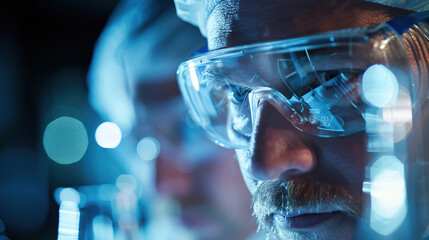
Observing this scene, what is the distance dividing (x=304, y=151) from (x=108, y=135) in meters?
3.29

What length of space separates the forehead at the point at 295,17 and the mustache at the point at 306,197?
304 mm

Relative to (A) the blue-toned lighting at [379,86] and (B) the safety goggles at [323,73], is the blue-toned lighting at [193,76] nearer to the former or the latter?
(B) the safety goggles at [323,73]

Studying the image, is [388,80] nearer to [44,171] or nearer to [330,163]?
[330,163]

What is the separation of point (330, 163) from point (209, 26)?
0.43 meters

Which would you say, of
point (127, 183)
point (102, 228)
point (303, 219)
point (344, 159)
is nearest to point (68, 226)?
point (102, 228)

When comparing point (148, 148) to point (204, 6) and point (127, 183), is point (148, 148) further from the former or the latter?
point (204, 6)

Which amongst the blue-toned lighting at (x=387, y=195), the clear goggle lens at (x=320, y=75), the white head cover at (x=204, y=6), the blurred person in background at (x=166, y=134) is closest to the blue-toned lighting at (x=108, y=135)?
the blurred person in background at (x=166, y=134)

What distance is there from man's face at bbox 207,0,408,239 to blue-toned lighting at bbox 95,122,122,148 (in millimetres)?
2860

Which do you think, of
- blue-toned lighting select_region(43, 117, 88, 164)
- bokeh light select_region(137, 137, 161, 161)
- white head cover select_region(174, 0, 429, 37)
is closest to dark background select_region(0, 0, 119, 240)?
blue-toned lighting select_region(43, 117, 88, 164)

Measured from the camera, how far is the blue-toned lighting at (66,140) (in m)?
3.80

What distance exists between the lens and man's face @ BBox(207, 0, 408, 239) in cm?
69

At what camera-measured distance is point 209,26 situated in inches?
34.9

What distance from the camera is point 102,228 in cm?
191

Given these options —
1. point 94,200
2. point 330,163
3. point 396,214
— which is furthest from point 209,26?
point 94,200
